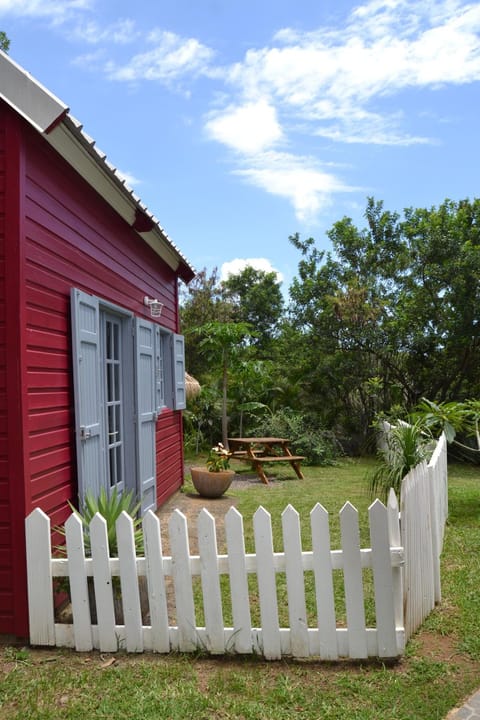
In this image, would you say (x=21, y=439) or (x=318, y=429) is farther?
(x=318, y=429)

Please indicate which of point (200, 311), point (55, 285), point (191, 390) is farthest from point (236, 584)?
point (200, 311)

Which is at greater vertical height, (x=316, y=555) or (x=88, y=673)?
(x=316, y=555)

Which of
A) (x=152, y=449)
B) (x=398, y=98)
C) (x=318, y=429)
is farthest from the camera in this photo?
(x=318, y=429)

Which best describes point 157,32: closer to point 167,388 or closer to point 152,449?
point 167,388

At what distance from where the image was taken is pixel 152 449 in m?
7.18

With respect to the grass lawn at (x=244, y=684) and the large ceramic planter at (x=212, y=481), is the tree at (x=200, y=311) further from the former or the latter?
the grass lawn at (x=244, y=684)

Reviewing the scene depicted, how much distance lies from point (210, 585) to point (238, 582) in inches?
6.4

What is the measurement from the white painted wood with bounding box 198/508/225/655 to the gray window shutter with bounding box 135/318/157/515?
2.99m

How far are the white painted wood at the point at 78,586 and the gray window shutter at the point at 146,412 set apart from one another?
109 inches

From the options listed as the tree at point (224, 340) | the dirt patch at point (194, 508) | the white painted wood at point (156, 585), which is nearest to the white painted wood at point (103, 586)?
the white painted wood at point (156, 585)

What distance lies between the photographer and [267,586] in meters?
3.34

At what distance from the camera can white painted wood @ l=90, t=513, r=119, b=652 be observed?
3.46 m

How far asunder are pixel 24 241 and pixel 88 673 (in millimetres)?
2566

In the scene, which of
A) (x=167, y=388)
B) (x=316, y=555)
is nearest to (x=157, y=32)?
(x=167, y=388)
